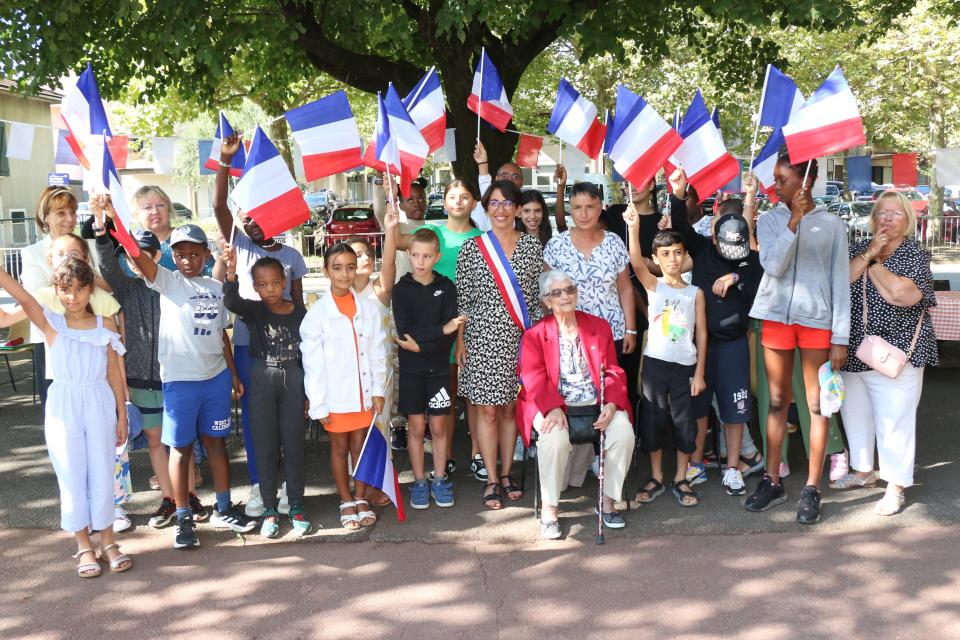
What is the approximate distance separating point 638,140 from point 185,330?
3092mm

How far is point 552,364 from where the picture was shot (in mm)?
5039

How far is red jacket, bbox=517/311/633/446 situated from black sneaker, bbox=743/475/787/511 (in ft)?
3.26

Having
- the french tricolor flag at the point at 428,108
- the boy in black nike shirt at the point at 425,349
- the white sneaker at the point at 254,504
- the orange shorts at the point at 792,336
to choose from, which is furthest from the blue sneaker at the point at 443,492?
the french tricolor flag at the point at 428,108

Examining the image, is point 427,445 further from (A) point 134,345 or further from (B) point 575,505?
(A) point 134,345

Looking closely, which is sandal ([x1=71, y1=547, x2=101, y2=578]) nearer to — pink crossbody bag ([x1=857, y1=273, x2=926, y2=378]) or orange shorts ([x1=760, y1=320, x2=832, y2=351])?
orange shorts ([x1=760, y1=320, x2=832, y2=351])

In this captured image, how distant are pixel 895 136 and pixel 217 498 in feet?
87.2

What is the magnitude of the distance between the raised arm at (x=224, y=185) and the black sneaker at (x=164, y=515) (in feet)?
5.66

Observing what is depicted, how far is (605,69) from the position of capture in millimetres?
24000

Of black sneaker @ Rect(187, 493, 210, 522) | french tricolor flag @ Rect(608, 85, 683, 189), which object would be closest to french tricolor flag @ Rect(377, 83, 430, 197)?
french tricolor flag @ Rect(608, 85, 683, 189)

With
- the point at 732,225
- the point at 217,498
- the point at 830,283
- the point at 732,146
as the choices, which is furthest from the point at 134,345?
the point at 732,146

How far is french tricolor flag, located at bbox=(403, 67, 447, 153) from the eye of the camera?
6.38 metres

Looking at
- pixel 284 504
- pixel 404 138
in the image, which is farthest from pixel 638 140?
pixel 284 504

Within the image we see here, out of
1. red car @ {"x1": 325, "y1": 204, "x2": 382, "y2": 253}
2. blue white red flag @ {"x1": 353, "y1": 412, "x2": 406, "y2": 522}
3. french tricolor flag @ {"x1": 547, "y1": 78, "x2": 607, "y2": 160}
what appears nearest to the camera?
blue white red flag @ {"x1": 353, "y1": 412, "x2": 406, "y2": 522}

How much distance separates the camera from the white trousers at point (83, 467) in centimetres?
439
